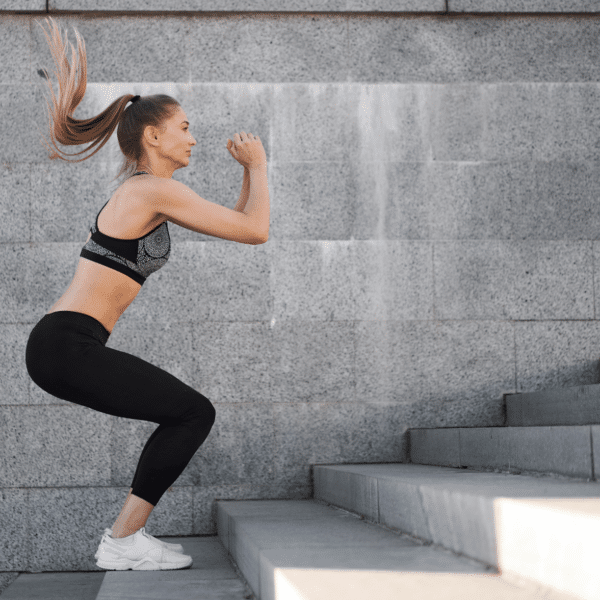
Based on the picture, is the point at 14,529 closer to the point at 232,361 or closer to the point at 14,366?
the point at 14,366

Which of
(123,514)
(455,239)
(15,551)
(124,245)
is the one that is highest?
(455,239)

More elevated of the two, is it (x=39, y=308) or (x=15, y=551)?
(x=39, y=308)

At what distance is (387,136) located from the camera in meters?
4.81

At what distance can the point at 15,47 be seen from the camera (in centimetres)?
471

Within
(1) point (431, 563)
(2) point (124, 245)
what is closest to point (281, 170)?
(2) point (124, 245)

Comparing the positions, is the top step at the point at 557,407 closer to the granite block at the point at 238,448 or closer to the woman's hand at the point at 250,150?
the granite block at the point at 238,448

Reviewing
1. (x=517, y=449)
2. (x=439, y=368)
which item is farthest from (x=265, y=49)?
(x=517, y=449)

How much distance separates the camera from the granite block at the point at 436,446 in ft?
12.5

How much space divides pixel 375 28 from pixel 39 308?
293 centimetres

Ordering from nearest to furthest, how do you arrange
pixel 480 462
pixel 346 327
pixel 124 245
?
1. pixel 124 245
2. pixel 480 462
3. pixel 346 327

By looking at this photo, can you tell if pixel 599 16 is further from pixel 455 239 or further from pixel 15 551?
pixel 15 551

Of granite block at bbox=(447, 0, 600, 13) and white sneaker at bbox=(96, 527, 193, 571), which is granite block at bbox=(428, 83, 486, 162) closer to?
granite block at bbox=(447, 0, 600, 13)

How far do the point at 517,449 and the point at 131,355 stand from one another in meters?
1.63

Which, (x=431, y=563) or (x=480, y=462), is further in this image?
(x=480, y=462)
